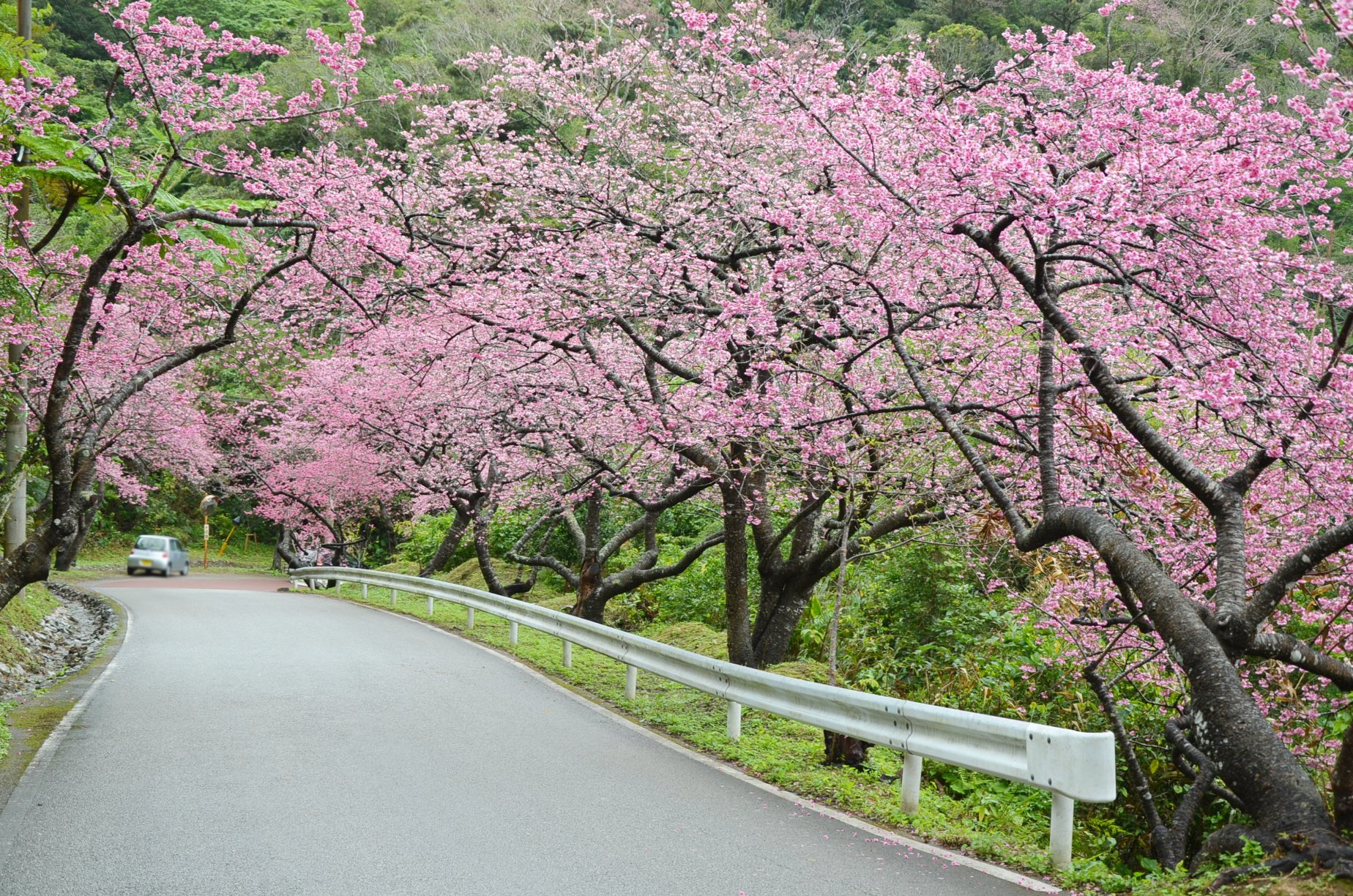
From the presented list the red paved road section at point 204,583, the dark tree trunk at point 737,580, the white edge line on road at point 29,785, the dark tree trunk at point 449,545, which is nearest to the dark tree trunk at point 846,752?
the dark tree trunk at point 737,580

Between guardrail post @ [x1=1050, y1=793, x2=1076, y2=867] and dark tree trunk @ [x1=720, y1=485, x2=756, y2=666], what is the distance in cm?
584

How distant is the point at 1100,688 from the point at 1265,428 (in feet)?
6.47

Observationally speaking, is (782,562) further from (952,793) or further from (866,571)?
(952,793)

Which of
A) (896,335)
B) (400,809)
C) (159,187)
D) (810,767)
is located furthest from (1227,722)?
(159,187)

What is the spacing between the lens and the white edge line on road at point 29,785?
579 cm

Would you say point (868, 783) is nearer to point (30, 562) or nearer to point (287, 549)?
point (30, 562)

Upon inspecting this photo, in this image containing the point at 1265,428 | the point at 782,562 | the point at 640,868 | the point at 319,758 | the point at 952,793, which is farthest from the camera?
the point at 782,562

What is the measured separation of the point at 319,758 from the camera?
7.87 metres

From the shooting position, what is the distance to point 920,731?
6473 millimetres

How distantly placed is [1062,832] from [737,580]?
236 inches

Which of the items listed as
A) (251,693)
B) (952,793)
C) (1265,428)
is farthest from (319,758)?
(1265,428)

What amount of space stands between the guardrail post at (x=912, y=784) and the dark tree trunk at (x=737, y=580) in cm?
465

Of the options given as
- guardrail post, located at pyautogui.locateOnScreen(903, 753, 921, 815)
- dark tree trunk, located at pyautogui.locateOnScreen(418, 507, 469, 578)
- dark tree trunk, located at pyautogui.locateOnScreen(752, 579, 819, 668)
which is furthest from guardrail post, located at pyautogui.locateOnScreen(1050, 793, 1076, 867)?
dark tree trunk, located at pyautogui.locateOnScreen(418, 507, 469, 578)

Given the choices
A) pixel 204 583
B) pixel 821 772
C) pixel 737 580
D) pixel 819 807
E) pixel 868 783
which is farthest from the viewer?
pixel 204 583
